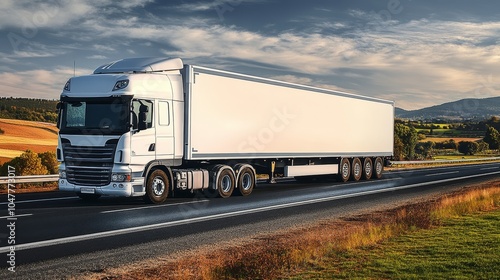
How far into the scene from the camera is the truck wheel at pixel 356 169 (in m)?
26.3

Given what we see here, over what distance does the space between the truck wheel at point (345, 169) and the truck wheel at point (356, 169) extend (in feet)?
0.98

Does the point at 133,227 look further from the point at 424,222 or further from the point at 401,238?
the point at 424,222

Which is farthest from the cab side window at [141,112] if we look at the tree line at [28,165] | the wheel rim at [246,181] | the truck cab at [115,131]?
the tree line at [28,165]

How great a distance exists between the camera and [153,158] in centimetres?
1517

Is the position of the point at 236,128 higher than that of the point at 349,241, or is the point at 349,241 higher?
the point at 236,128

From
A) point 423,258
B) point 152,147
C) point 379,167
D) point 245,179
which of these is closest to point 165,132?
point 152,147

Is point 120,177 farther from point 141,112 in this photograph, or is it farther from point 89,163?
point 141,112

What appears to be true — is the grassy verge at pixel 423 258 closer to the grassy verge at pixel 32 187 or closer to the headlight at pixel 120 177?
the headlight at pixel 120 177

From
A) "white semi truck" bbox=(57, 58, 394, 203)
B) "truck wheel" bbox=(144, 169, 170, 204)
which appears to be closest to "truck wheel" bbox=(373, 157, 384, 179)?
"white semi truck" bbox=(57, 58, 394, 203)

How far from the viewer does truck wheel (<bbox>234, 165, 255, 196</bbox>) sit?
18.3m

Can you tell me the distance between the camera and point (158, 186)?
15.6 m

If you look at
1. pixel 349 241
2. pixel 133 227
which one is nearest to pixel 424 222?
pixel 349 241

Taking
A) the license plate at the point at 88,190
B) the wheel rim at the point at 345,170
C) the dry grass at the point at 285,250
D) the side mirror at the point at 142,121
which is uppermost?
the side mirror at the point at 142,121

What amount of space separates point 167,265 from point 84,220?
4.93 meters
